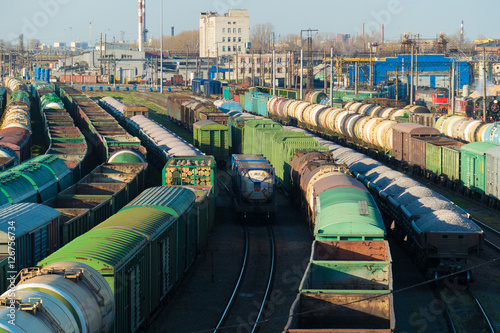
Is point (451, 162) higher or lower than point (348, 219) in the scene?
higher

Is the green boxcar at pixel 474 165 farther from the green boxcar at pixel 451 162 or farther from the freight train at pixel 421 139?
the green boxcar at pixel 451 162

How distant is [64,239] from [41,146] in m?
36.7

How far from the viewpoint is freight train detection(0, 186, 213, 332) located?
1123 centimetres

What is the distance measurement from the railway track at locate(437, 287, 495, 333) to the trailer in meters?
10.5

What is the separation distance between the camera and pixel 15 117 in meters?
48.5

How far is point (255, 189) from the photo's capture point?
29266mm

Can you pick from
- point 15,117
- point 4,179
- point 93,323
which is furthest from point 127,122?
point 93,323

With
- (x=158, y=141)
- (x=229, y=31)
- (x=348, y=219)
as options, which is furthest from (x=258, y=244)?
(x=229, y=31)

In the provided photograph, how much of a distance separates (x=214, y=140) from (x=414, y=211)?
76.2 ft

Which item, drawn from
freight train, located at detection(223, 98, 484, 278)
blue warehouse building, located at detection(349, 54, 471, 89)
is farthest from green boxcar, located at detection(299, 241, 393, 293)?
blue warehouse building, located at detection(349, 54, 471, 89)

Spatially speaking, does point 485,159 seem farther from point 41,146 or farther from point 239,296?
point 41,146

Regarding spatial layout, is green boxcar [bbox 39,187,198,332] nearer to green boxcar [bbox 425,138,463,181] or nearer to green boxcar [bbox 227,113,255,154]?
green boxcar [bbox 425,138,463,181]

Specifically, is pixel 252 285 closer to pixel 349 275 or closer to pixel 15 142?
pixel 349 275

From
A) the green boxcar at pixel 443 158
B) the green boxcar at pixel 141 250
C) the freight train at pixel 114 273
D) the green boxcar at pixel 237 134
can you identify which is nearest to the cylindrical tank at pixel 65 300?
the freight train at pixel 114 273
